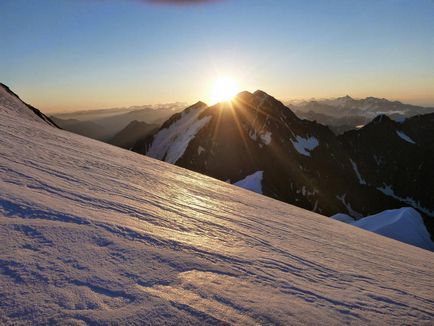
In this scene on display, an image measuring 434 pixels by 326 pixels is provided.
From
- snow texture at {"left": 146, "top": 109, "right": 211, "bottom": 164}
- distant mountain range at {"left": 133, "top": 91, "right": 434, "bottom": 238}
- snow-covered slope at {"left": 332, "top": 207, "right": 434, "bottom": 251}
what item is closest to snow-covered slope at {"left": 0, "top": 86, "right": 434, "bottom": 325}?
snow-covered slope at {"left": 332, "top": 207, "right": 434, "bottom": 251}

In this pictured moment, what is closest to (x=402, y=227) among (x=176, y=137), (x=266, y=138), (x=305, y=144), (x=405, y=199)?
(x=266, y=138)

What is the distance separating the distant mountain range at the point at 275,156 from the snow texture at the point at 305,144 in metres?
0.56

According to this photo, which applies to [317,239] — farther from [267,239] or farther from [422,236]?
[422,236]

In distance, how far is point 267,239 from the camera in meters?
7.52

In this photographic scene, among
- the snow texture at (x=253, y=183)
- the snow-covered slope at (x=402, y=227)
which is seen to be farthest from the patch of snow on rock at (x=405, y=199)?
the snow-covered slope at (x=402, y=227)

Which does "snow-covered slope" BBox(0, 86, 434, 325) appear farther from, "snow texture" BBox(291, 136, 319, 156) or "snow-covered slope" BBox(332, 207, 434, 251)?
"snow texture" BBox(291, 136, 319, 156)

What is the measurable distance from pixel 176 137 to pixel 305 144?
183 ft

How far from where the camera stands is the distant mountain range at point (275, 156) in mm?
107375

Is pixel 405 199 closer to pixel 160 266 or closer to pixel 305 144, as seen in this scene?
pixel 305 144

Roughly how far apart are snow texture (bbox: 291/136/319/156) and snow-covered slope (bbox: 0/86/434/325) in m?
127

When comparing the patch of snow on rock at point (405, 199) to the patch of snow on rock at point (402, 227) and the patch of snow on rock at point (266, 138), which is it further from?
the patch of snow on rock at point (402, 227)

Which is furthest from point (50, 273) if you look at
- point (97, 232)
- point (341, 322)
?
point (341, 322)

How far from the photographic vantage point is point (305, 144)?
456 feet

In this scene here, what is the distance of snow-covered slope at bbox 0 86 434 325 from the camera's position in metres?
3.32
